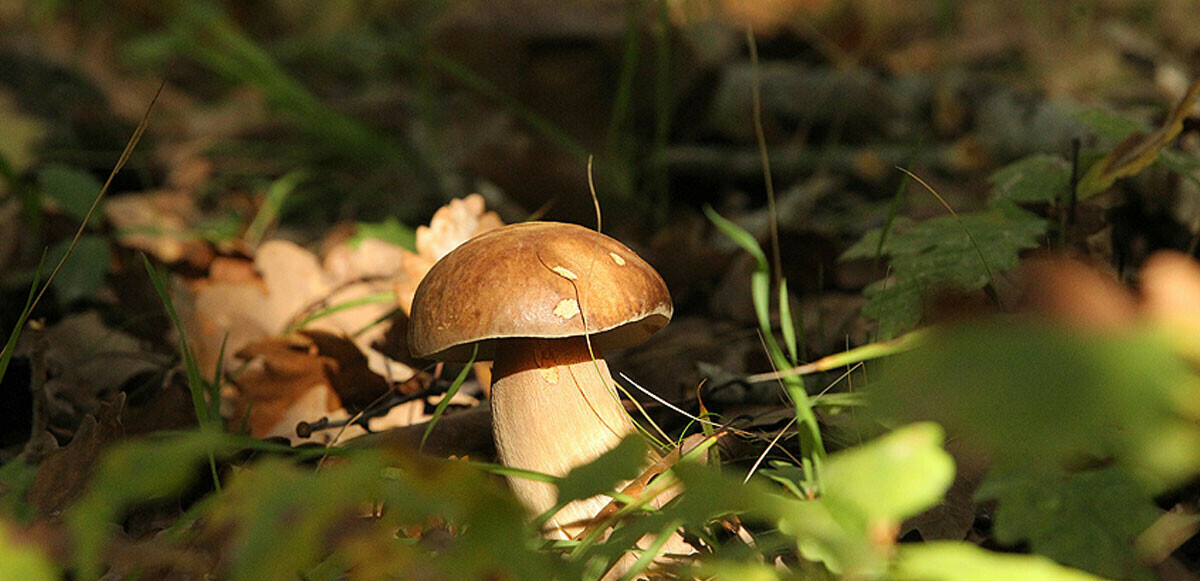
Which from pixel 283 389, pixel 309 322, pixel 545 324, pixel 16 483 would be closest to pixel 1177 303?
pixel 545 324

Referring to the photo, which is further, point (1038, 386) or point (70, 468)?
point (70, 468)

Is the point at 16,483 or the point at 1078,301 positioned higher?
the point at 1078,301

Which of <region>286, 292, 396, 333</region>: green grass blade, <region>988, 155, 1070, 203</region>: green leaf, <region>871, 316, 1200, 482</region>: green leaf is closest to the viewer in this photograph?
<region>871, 316, 1200, 482</region>: green leaf

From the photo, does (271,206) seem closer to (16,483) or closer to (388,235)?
(388,235)

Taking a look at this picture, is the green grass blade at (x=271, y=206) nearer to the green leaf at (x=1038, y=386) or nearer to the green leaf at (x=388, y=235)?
the green leaf at (x=388, y=235)

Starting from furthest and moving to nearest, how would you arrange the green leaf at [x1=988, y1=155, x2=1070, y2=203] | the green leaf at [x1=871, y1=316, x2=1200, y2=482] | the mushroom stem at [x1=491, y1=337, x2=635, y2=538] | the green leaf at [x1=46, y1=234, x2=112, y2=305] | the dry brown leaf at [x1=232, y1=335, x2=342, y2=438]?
the green leaf at [x1=46, y1=234, x2=112, y2=305]
the dry brown leaf at [x1=232, y1=335, x2=342, y2=438]
the green leaf at [x1=988, y1=155, x2=1070, y2=203]
the mushroom stem at [x1=491, y1=337, x2=635, y2=538]
the green leaf at [x1=871, y1=316, x2=1200, y2=482]

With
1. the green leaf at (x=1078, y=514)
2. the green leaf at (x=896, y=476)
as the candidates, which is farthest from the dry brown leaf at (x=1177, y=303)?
the green leaf at (x=1078, y=514)

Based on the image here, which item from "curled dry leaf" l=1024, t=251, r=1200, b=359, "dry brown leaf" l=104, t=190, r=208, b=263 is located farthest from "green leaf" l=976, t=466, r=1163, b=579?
"dry brown leaf" l=104, t=190, r=208, b=263

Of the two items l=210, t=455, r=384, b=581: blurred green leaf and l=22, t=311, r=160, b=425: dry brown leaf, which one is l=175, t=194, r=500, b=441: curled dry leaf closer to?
l=22, t=311, r=160, b=425: dry brown leaf
